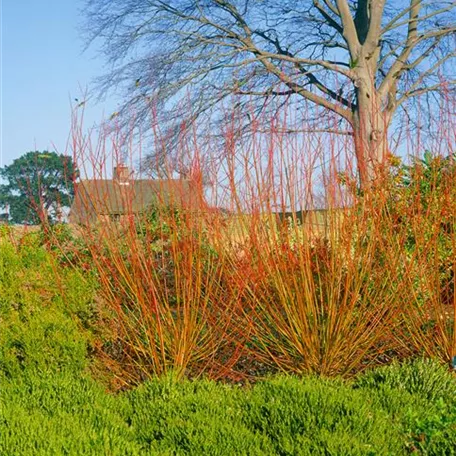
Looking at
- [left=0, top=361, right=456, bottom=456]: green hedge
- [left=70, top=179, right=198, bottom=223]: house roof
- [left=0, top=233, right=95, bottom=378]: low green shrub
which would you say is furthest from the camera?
[left=70, top=179, right=198, bottom=223]: house roof

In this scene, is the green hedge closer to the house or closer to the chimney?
the house

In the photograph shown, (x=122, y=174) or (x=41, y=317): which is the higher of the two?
(x=122, y=174)

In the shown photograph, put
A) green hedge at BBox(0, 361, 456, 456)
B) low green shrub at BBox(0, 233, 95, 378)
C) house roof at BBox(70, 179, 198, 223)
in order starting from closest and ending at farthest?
green hedge at BBox(0, 361, 456, 456) → low green shrub at BBox(0, 233, 95, 378) → house roof at BBox(70, 179, 198, 223)

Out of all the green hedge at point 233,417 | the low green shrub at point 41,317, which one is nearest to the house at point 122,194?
the low green shrub at point 41,317

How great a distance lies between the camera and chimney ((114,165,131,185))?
529 centimetres

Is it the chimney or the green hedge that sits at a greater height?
the chimney

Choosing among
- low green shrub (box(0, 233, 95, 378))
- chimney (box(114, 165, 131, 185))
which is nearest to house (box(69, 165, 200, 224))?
chimney (box(114, 165, 131, 185))

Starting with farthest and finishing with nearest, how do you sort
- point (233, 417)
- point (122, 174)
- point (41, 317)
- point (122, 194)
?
1. point (122, 174)
2. point (122, 194)
3. point (41, 317)
4. point (233, 417)

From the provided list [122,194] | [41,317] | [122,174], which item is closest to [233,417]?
[41,317]

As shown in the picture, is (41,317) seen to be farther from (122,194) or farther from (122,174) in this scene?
(122,174)

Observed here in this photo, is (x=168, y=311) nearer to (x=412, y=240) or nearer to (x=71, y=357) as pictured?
(x=71, y=357)

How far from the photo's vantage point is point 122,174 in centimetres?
541

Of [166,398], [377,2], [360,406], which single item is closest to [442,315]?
[360,406]

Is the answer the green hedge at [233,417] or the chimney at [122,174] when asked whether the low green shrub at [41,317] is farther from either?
the chimney at [122,174]
